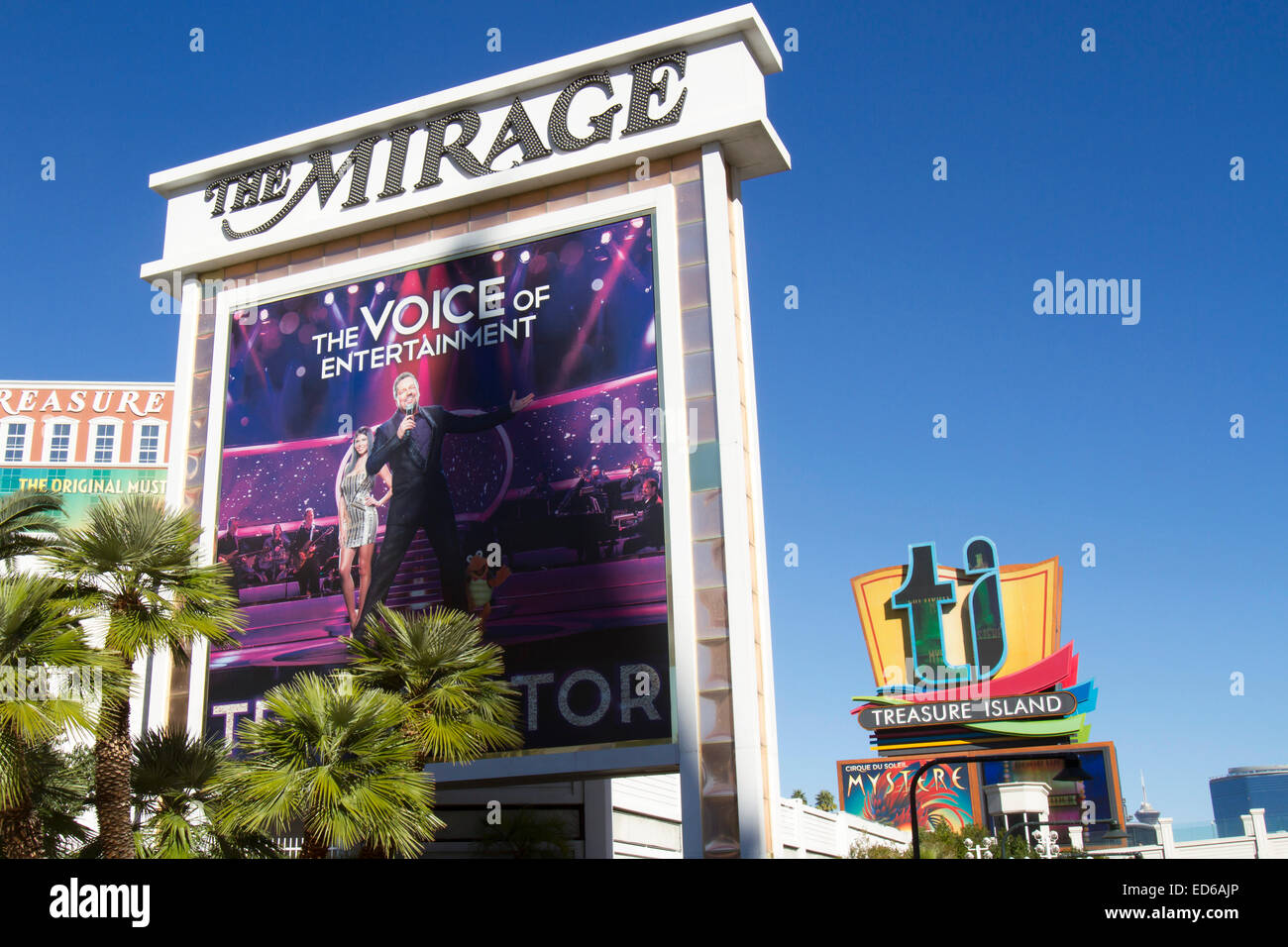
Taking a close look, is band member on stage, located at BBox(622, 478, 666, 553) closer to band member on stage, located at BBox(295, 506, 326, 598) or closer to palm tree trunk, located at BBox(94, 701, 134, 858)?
band member on stage, located at BBox(295, 506, 326, 598)

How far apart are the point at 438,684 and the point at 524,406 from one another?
9579 millimetres

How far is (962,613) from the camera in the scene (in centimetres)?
7212

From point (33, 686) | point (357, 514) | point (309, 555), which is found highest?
point (357, 514)

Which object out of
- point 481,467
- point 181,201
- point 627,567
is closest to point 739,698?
point 627,567

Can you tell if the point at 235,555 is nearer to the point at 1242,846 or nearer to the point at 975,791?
the point at 975,791

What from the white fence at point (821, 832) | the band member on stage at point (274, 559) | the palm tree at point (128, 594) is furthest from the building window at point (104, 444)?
the palm tree at point (128, 594)

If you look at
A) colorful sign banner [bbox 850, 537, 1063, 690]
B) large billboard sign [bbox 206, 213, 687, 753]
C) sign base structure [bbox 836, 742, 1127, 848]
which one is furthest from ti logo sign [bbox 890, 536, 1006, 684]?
large billboard sign [bbox 206, 213, 687, 753]

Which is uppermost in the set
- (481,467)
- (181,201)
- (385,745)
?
(181,201)

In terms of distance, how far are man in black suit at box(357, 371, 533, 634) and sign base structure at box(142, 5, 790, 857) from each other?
0.08 metres

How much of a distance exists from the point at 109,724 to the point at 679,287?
15795 mm

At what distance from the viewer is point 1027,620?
7088 cm

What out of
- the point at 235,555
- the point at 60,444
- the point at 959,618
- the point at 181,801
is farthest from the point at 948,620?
the point at 60,444

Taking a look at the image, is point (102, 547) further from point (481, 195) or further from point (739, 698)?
point (481, 195)

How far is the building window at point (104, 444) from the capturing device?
266 ft
